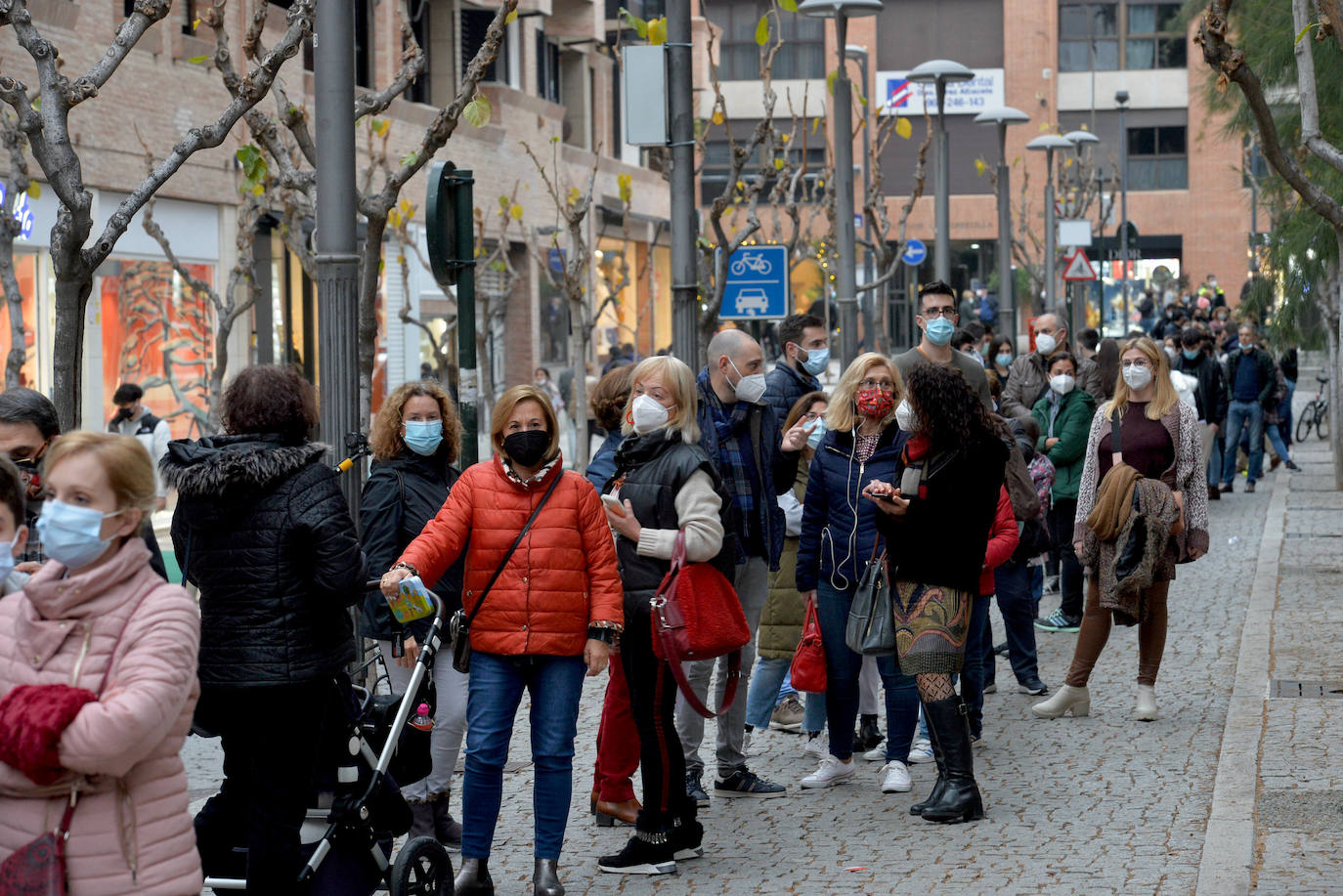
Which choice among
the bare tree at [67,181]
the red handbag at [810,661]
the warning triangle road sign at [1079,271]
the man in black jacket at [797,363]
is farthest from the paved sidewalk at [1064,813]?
the warning triangle road sign at [1079,271]

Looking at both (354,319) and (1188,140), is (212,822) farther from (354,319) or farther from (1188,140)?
(1188,140)

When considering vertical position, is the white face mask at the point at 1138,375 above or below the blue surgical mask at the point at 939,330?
below

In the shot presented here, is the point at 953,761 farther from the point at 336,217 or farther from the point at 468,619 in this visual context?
the point at 336,217

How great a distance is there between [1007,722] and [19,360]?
8583 mm

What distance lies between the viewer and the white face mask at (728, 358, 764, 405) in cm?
780

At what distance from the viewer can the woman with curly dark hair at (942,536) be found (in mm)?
7270

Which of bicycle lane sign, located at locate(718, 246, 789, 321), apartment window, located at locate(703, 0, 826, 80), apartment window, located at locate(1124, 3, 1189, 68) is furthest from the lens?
apartment window, located at locate(1124, 3, 1189, 68)

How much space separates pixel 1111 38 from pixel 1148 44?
136 centimetres

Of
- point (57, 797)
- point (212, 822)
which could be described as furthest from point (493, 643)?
point (57, 797)

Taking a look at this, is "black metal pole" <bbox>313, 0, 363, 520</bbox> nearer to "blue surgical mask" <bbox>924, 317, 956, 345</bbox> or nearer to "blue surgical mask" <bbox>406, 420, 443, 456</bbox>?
"blue surgical mask" <bbox>406, 420, 443, 456</bbox>

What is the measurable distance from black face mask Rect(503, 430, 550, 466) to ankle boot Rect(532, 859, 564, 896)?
53.6 inches

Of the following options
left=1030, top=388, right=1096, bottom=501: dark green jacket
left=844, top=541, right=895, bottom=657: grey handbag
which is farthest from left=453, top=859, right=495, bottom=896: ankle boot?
left=1030, top=388, right=1096, bottom=501: dark green jacket

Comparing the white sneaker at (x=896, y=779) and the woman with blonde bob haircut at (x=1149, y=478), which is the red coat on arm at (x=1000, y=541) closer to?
the white sneaker at (x=896, y=779)

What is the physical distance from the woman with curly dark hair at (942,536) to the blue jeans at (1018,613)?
8.59ft
